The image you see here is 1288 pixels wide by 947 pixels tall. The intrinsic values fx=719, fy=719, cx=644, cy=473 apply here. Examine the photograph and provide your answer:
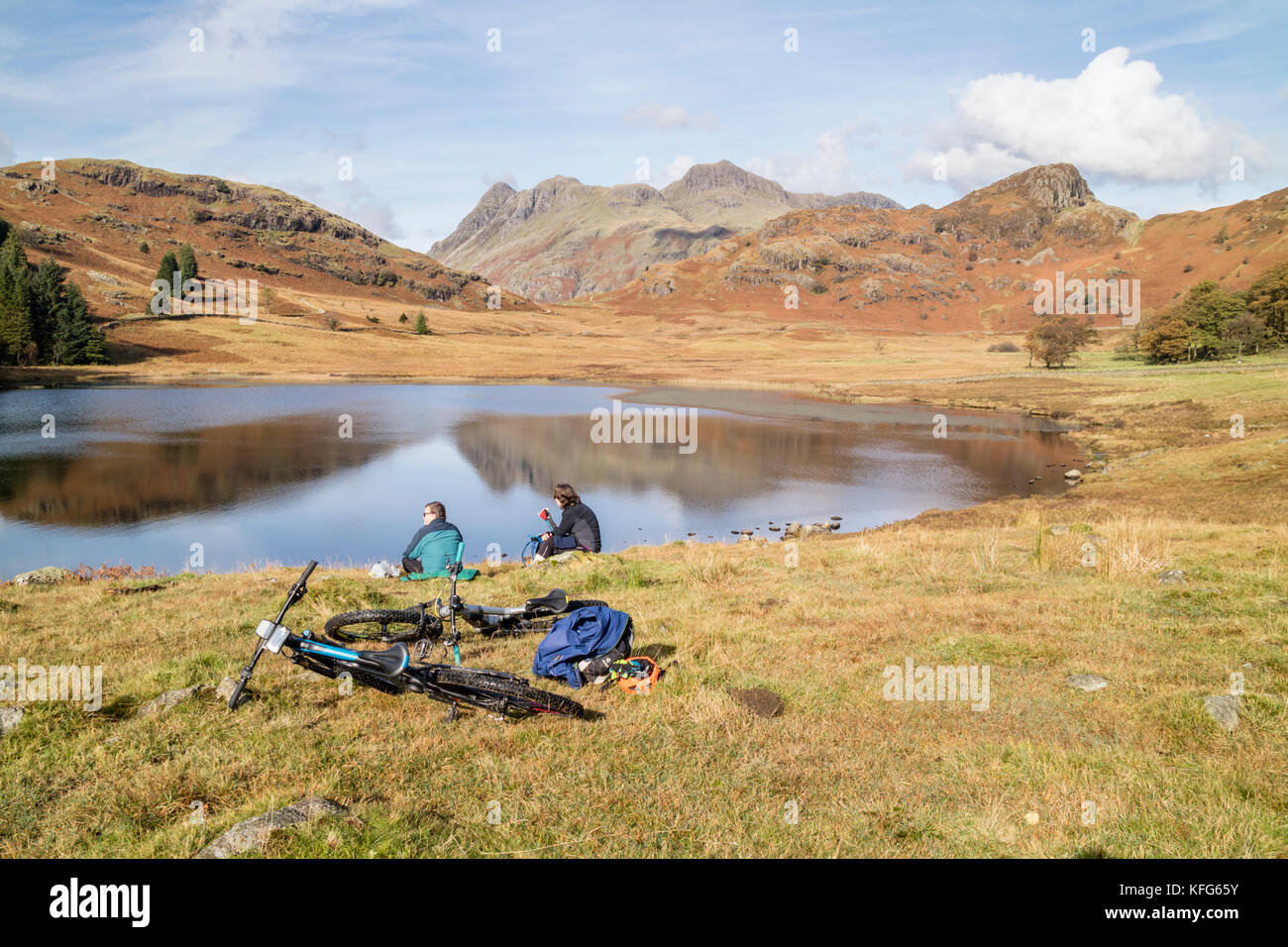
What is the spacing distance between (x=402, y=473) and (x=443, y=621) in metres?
27.1

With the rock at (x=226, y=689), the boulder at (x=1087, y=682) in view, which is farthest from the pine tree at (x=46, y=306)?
the boulder at (x=1087, y=682)

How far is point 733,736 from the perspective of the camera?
6719 mm

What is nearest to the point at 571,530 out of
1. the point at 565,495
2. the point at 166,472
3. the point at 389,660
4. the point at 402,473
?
the point at 565,495

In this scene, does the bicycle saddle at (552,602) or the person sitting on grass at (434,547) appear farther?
the person sitting on grass at (434,547)

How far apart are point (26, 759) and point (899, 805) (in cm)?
696

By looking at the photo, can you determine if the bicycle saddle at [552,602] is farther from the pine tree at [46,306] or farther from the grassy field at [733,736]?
the pine tree at [46,306]

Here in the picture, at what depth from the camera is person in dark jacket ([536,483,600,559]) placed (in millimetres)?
15896

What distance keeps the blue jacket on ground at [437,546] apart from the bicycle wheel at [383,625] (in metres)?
3.87

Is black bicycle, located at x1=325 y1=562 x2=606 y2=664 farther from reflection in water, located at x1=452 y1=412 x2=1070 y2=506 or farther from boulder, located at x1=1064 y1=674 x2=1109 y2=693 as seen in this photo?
reflection in water, located at x1=452 y1=412 x2=1070 y2=506

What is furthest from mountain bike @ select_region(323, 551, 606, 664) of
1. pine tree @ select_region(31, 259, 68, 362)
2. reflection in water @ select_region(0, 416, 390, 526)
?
pine tree @ select_region(31, 259, 68, 362)

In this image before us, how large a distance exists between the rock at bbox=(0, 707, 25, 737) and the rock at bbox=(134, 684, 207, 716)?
860mm

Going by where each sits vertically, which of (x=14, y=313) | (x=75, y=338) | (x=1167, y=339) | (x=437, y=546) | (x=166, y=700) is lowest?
(x=166, y=700)

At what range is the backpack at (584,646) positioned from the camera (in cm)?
809

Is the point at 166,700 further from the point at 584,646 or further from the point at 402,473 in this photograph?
the point at 402,473
